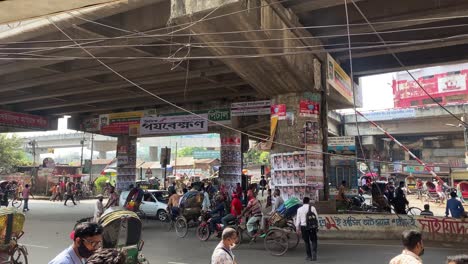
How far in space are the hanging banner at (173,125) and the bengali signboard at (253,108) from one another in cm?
208

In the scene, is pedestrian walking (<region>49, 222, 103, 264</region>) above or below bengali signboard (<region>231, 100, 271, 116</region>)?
below

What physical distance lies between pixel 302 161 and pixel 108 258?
33.7 feet

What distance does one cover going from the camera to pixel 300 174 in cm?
1220

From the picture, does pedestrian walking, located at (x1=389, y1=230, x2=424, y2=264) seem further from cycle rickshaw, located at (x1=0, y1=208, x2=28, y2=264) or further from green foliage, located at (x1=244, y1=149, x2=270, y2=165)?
green foliage, located at (x1=244, y1=149, x2=270, y2=165)

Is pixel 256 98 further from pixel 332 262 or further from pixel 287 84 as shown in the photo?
pixel 332 262

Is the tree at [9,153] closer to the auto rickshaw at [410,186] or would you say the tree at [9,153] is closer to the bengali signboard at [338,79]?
the auto rickshaw at [410,186]

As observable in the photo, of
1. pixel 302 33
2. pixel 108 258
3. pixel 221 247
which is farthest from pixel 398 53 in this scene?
pixel 108 258

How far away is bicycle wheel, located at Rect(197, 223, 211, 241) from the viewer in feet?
39.3

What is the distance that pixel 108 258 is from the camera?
2342 mm

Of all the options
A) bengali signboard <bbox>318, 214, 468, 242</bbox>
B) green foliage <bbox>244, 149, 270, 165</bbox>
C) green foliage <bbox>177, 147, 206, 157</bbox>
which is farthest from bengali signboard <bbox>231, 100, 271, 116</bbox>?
green foliage <bbox>177, 147, 206, 157</bbox>

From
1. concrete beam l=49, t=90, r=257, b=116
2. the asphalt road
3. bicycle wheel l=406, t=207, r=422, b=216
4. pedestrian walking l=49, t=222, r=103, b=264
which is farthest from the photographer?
concrete beam l=49, t=90, r=257, b=116

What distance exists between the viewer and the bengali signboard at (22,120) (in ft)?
77.9

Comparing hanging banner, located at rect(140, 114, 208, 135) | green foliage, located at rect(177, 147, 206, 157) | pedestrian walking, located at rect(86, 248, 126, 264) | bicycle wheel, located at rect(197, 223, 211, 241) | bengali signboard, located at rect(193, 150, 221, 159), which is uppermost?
green foliage, located at rect(177, 147, 206, 157)

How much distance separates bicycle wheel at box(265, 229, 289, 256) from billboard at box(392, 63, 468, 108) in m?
59.5
